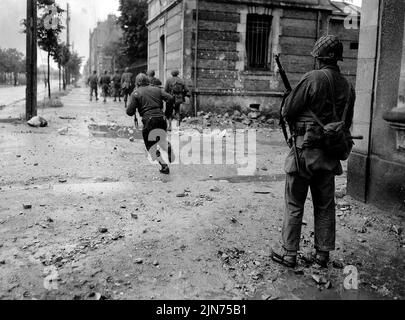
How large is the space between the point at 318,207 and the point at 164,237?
1.61 metres

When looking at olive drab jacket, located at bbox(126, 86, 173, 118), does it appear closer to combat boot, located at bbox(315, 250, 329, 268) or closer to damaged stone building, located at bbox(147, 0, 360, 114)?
combat boot, located at bbox(315, 250, 329, 268)

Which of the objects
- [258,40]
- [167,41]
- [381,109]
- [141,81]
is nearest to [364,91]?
[381,109]

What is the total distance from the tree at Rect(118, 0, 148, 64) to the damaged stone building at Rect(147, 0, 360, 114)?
11806 mm

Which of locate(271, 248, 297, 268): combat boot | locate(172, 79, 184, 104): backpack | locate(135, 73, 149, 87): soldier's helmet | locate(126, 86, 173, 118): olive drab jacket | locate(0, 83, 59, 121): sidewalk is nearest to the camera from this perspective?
locate(271, 248, 297, 268): combat boot

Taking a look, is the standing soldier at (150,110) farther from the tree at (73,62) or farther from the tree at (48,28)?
the tree at (73,62)

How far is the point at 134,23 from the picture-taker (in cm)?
2872

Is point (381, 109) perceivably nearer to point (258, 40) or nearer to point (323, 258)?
point (323, 258)

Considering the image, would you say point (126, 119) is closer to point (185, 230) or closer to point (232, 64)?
point (232, 64)

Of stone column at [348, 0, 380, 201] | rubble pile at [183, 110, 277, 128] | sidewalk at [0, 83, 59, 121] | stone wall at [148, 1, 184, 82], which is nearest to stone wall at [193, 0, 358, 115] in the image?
rubble pile at [183, 110, 277, 128]

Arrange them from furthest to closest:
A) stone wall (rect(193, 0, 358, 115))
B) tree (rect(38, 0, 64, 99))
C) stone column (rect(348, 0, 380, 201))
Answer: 1. tree (rect(38, 0, 64, 99))
2. stone wall (rect(193, 0, 358, 115))
3. stone column (rect(348, 0, 380, 201))

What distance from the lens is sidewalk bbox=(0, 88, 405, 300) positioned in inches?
140

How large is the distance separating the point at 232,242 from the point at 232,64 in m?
12.2

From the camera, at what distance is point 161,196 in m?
6.12
